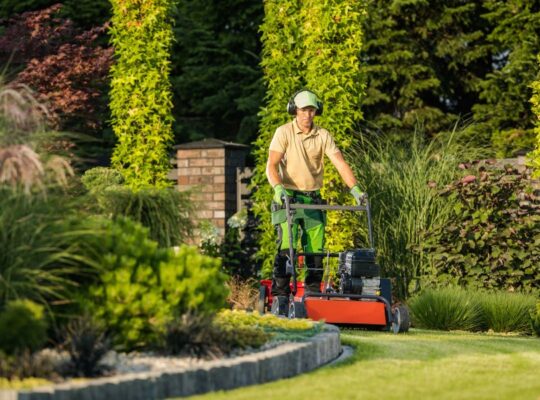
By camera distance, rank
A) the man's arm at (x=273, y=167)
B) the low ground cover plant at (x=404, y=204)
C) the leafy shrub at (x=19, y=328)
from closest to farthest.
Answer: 1. the leafy shrub at (x=19, y=328)
2. the man's arm at (x=273, y=167)
3. the low ground cover plant at (x=404, y=204)

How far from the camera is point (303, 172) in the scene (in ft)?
36.1

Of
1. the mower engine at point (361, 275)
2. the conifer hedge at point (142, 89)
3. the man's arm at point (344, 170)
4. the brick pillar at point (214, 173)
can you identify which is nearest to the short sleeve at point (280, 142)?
the man's arm at point (344, 170)

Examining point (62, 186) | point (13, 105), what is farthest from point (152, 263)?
point (13, 105)

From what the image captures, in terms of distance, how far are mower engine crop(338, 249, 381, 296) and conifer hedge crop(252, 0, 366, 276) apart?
3623mm

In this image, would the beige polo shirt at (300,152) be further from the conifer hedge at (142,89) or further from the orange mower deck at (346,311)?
the conifer hedge at (142,89)

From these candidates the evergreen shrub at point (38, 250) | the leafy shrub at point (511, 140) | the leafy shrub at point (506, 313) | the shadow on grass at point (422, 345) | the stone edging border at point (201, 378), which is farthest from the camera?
the leafy shrub at point (511, 140)

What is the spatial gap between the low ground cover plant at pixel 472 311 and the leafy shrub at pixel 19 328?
5453mm

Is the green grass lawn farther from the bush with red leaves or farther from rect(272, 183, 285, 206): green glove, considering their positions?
the bush with red leaves

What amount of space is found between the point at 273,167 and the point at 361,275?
123 cm

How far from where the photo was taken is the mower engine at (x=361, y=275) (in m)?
10.3

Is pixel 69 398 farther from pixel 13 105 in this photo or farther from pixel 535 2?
pixel 535 2

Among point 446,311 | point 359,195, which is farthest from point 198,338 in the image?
point 446,311

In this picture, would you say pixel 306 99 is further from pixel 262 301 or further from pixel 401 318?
pixel 401 318

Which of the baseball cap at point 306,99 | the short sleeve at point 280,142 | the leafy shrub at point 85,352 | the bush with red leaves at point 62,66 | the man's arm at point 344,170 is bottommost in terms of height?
the leafy shrub at point 85,352
